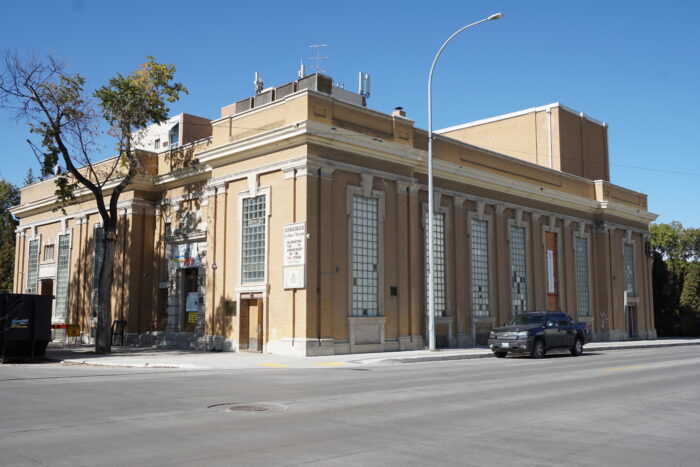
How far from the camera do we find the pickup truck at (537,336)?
24.9m

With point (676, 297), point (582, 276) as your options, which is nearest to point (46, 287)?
point (582, 276)

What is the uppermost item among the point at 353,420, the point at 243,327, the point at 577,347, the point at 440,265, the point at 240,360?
the point at 440,265

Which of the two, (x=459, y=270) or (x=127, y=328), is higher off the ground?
(x=459, y=270)

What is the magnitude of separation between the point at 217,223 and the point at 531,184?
62.6 ft

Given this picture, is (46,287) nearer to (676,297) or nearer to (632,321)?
(632,321)

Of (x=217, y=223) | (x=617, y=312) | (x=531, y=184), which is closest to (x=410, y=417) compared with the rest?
(x=217, y=223)

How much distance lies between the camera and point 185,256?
32.7 metres

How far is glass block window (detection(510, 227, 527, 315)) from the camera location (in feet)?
122

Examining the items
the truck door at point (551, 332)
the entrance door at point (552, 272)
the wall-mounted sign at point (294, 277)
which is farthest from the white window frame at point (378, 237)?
the entrance door at point (552, 272)

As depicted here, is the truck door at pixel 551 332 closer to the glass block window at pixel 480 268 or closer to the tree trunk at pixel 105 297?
the glass block window at pixel 480 268

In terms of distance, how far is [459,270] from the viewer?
33344mm

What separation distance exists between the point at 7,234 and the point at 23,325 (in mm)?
37375

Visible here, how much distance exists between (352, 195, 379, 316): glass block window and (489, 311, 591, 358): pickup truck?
17.6 ft

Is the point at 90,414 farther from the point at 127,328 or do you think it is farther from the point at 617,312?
the point at 617,312
